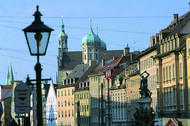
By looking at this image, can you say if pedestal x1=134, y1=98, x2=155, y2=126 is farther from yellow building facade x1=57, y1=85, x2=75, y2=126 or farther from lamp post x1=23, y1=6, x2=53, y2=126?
yellow building facade x1=57, y1=85, x2=75, y2=126

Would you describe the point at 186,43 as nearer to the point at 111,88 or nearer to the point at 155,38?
the point at 155,38

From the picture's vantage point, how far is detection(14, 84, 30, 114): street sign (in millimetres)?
21633

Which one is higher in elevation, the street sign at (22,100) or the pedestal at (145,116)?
the street sign at (22,100)

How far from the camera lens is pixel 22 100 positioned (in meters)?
21.9

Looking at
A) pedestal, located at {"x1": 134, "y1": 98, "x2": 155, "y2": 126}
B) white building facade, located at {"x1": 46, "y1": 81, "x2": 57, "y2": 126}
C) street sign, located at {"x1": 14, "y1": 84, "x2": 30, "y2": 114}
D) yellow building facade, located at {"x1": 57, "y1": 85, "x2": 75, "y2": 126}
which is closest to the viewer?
street sign, located at {"x1": 14, "y1": 84, "x2": 30, "y2": 114}

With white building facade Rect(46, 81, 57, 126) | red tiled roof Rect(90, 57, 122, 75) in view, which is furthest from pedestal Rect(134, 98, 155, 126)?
white building facade Rect(46, 81, 57, 126)

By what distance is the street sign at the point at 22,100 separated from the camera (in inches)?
852

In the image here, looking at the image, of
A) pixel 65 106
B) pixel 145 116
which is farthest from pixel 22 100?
pixel 65 106

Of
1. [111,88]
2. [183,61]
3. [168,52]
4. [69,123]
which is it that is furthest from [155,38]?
[69,123]

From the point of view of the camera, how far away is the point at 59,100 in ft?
567

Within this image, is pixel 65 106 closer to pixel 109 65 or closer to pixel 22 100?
pixel 109 65

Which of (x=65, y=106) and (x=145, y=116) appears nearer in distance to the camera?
(x=145, y=116)

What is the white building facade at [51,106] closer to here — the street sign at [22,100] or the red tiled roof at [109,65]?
the red tiled roof at [109,65]

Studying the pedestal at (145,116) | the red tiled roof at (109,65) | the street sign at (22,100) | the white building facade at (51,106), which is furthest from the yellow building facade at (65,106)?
the street sign at (22,100)
